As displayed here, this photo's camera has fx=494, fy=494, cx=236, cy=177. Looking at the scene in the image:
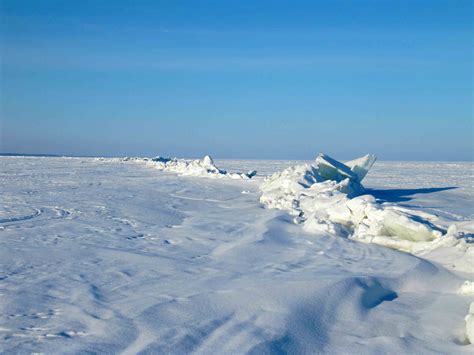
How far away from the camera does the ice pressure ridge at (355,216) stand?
6.18 metres

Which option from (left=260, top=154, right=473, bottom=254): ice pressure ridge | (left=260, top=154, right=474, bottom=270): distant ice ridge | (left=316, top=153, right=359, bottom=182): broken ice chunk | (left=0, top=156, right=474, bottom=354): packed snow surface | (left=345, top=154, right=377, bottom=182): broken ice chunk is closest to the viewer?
(left=0, top=156, right=474, bottom=354): packed snow surface

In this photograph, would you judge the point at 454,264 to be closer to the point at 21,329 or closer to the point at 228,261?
the point at 228,261

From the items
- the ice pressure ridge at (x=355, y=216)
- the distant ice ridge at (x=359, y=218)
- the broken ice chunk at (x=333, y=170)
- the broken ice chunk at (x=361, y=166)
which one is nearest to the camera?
the distant ice ridge at (x=359, y=218)

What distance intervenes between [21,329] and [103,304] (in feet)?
2.19

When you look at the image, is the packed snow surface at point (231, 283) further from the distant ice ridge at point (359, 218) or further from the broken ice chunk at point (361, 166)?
the broken ice chunk at point (361, 166)

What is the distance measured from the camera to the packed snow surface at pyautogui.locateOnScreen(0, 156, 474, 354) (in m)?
3.16

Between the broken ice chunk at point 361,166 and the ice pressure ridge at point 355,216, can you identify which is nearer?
the ice pressure ridge at point 355,216

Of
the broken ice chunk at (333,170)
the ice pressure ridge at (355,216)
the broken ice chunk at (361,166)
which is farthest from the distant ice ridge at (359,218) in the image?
the broken ice chunk at (361,166)

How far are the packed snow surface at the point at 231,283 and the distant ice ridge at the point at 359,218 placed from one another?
0.03 meters

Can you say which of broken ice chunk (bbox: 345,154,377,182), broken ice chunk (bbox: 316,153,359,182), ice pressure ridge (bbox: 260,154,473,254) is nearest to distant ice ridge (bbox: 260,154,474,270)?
ice pressure ridge (bbox: 260,154,473,254)

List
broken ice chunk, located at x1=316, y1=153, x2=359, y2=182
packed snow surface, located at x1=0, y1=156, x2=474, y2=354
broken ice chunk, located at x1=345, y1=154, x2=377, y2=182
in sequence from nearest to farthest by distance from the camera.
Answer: packed snow surface, located at x1=0, y1=156, x2=474, y2=354 → broken ice chunk, located at x1=316, y1=153, x2=359, y2=182 → broken ice chunk, located at x1=345, y1=154, x2=377, y2=182

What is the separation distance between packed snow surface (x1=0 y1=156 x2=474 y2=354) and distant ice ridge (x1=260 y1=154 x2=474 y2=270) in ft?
0.11

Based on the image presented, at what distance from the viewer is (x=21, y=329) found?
3.25 m

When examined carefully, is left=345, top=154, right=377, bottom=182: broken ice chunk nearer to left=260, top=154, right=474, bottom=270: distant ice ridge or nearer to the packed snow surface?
left=260, top=154, right=474, bottom=270: distant ice ridge
